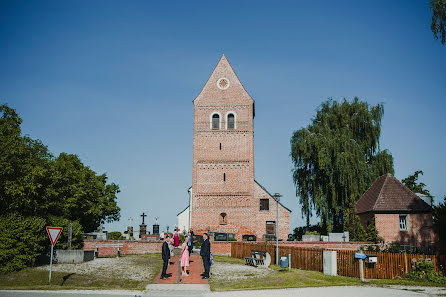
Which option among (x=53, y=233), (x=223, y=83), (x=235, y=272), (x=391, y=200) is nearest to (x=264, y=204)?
(x=391, y=200)

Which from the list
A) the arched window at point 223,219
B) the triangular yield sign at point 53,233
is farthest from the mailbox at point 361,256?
the arched window at point 223,219

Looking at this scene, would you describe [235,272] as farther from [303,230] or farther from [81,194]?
[303,230]

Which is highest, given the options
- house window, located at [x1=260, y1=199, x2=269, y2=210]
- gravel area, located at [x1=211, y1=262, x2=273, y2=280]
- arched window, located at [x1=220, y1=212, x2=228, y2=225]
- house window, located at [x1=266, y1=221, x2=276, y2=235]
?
house window, located at [x1=260, y1=199, x2=269, y2=210]

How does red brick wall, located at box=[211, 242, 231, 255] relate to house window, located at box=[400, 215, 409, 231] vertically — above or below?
below

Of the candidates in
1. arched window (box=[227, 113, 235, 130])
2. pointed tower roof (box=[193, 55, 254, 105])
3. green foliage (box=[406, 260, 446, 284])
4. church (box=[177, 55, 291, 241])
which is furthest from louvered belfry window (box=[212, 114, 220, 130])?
green foliage (box=[406, 260, 446, 284])

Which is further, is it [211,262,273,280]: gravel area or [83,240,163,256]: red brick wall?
[83,240,163,256]: red brick wall

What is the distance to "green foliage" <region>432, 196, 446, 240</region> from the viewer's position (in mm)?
34125

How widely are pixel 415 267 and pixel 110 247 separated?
19422 mm

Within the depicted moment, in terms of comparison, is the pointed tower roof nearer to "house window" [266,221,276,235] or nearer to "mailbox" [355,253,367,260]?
"house window" [266,221,276,235]

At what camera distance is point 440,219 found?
34656 mm

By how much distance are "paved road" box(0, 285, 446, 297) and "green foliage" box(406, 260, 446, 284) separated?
3.31m

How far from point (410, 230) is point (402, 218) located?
1146mm

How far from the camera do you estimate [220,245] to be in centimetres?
3194

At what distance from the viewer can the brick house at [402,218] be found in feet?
111
